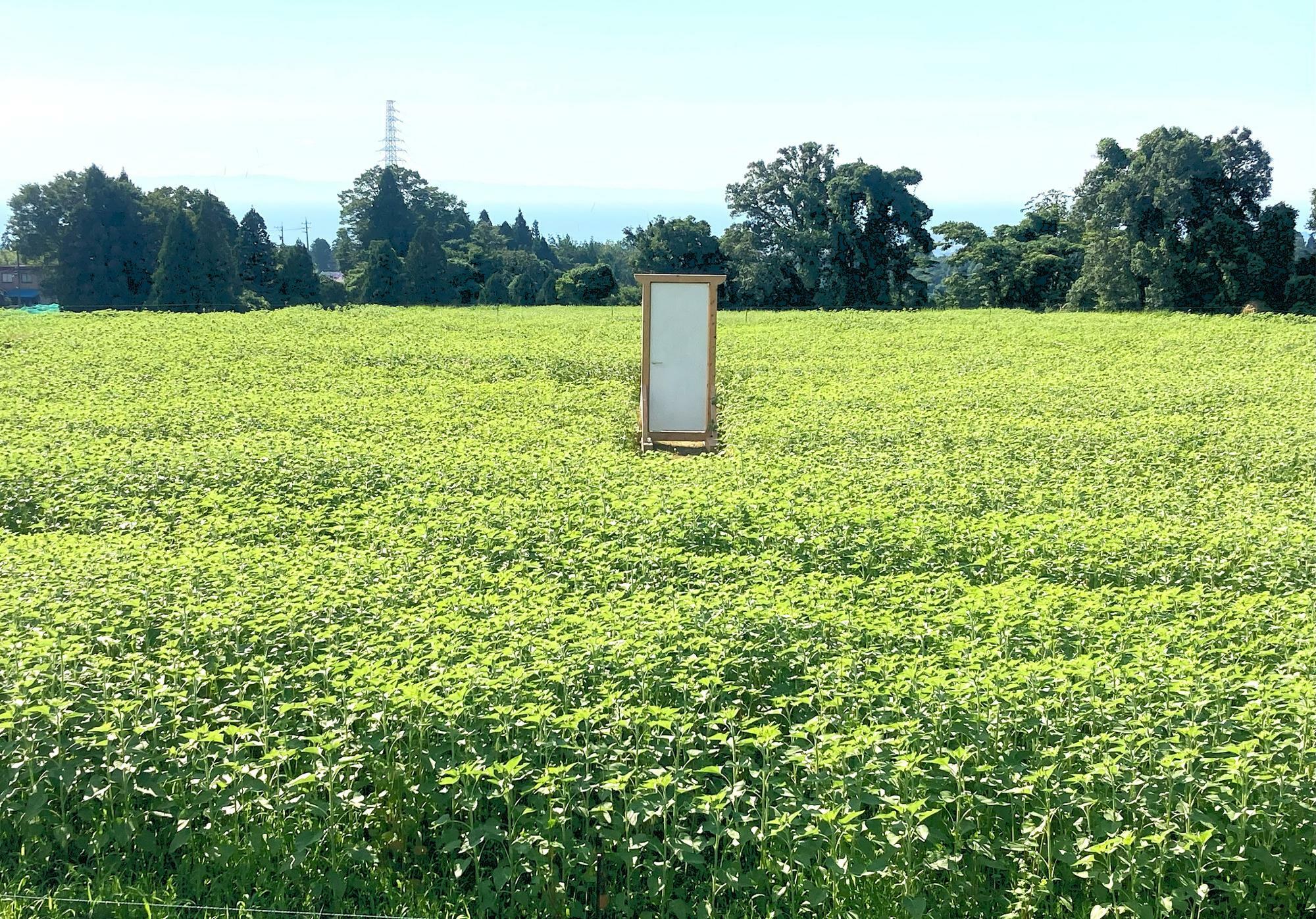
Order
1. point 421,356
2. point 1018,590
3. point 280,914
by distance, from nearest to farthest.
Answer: point 280,914 → point 1018,590 → point 421,356

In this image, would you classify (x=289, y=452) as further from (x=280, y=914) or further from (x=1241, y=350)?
(x=1241, y=350)

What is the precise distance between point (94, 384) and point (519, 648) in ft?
45.7

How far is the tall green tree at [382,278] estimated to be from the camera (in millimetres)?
49031

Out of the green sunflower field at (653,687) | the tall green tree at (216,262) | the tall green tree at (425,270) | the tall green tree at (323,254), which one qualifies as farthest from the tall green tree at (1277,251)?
the tall green tree at (323,254)

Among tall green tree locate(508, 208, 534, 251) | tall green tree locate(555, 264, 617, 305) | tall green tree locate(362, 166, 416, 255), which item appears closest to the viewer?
tall green tree locate(555, 264, 617, 305)

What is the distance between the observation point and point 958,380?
18.1 m

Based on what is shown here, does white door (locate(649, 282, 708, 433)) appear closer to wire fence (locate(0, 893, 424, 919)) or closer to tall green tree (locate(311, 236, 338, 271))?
wire fence (locate(0, 893, 424, 919))

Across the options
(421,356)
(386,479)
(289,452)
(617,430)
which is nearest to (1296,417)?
(617,430)

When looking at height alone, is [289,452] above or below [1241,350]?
below

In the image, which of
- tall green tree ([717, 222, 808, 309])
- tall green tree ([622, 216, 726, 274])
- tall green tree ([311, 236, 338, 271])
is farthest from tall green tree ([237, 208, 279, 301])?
tall green tree ([311, 236, 338, 271])

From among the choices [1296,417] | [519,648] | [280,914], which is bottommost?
[280,914]

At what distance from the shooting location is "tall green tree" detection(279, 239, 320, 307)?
53.2 m

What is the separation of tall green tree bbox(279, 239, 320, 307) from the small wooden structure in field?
140ft

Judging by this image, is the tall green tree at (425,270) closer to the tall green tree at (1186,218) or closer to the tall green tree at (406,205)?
the tall green tree at (406,205)
